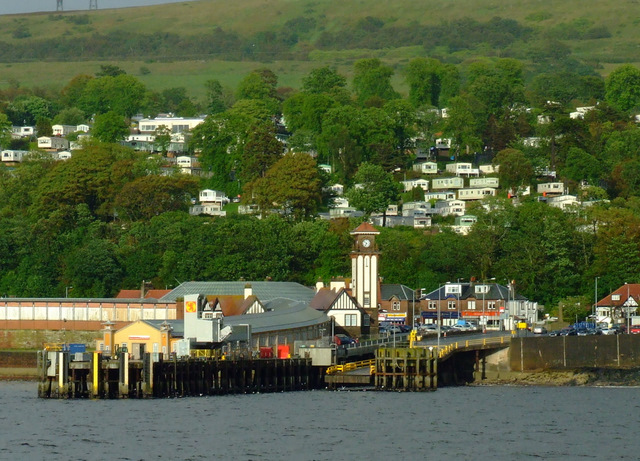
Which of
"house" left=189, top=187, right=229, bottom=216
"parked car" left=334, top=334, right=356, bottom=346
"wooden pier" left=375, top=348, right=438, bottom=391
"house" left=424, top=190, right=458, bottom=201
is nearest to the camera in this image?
"wooden pier" left=375, top=348, right=438, bottom=391

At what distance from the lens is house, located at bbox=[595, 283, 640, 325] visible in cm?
13938

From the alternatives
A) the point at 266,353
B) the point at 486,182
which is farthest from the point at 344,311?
the point at 486,182

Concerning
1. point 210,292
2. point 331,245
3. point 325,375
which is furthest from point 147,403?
point 331,245

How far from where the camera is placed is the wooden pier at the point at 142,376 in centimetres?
8881

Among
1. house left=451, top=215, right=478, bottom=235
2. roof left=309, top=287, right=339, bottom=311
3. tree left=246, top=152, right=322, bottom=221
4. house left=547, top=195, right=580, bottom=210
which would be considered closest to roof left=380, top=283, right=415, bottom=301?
roof left=309, top=287, right=339, bottom=311

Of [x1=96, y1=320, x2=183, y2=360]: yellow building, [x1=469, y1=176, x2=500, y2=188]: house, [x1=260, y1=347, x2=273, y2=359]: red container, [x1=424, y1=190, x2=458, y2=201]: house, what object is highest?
[x1=469, y1=176, x2=500, y2=188]: house

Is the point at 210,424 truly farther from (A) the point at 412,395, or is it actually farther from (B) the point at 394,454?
(A) the point at 412,395

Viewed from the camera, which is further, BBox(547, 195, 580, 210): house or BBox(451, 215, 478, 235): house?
BBox(547, 195, 580, 210): house

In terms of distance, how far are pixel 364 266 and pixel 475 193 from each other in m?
56.8

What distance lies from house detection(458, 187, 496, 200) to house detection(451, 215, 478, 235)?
1409cm

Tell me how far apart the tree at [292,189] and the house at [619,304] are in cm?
4172

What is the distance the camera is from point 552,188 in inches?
7584

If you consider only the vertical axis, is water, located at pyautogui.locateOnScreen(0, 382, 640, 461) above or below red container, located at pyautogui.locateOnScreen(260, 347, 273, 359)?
below

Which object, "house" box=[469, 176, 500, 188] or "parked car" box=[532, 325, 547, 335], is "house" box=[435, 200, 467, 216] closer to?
"house" box=[469, 176, 500, 188]
